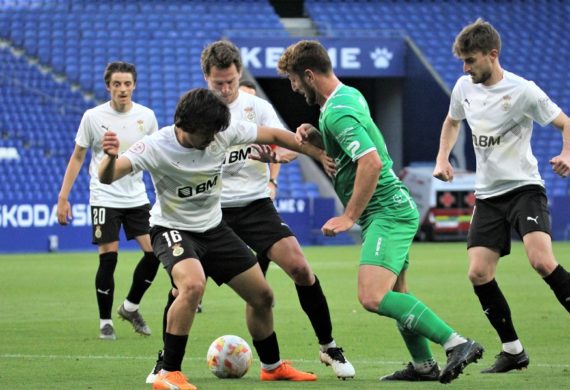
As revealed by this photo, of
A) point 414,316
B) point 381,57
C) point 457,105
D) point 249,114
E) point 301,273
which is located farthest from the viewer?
point 381,57

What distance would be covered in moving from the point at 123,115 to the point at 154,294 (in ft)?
14.7

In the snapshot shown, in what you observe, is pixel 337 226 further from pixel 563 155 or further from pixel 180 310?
pixel 563 155

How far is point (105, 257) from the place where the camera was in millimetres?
10414

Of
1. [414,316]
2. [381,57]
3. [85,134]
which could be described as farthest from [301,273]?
[381,57]

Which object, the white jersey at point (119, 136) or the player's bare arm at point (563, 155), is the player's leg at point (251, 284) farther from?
the white jersey at point (119, 136)

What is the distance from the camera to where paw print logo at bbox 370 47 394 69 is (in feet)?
109

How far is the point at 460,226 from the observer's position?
31.2 metres

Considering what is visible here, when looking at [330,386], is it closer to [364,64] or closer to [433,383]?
[433,383]

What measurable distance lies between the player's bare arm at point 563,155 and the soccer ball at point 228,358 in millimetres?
2234

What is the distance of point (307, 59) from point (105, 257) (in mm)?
4156

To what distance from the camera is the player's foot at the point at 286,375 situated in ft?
24.0

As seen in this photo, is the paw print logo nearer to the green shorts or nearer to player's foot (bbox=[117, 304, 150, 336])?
player's foot (bbox=[117, 304, 150, 336])


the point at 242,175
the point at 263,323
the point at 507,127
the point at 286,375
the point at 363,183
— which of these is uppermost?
the point at 363,183

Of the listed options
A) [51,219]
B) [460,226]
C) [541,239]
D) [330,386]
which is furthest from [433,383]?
[460,226]
